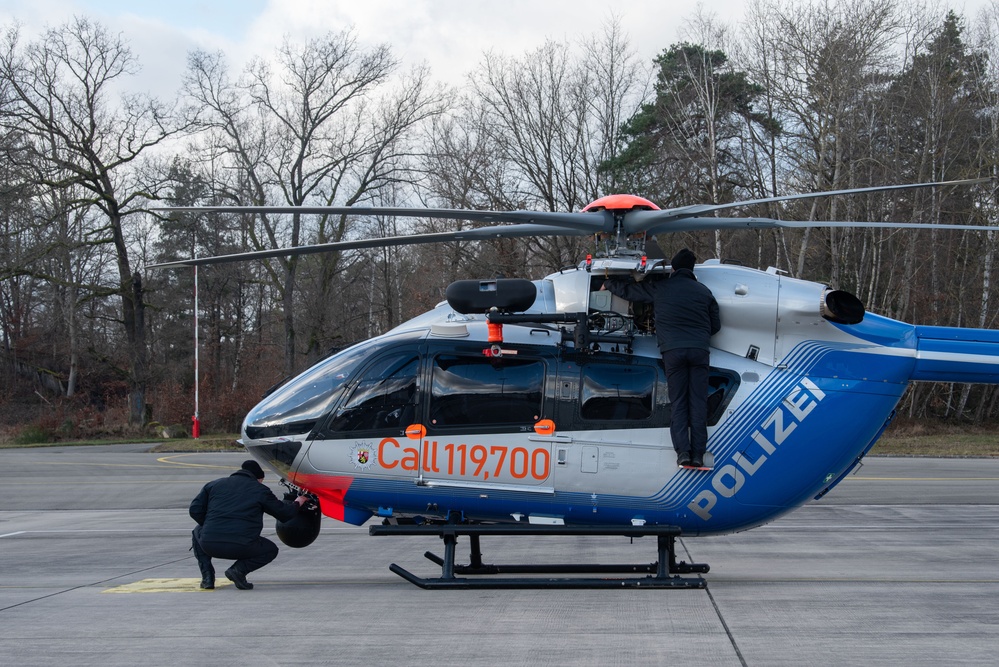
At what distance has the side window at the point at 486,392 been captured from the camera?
7.94 m

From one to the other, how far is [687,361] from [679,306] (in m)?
0.48

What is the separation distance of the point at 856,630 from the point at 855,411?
2.19 m

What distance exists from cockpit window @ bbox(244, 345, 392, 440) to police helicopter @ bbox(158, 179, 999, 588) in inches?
11.3

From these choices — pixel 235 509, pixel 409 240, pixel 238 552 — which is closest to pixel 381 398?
pixel 409 240

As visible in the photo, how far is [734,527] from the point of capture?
26.1 ft

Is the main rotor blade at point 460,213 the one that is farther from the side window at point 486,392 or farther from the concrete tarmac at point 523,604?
the concrete tarmac at point 523,604

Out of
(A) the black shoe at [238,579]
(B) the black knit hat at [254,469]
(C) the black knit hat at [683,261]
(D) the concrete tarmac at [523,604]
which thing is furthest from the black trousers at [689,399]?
(A) the black shoe at [238,579]

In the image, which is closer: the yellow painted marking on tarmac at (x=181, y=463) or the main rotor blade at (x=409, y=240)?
the main rotor blade at (x=409, y=240)

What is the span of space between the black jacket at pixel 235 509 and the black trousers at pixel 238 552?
0.15 ft

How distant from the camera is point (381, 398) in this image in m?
8.20

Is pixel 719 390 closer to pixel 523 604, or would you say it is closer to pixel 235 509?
pixel 523 604

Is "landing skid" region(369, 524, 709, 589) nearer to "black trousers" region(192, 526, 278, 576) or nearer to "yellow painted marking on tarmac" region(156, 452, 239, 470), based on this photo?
"black trousers" region(192, 526, 278, 576)

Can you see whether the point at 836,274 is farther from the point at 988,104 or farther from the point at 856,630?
the point at 856,630

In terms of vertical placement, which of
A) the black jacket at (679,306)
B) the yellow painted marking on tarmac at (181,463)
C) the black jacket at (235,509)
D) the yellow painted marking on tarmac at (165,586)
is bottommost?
the yellow painted marking on tarmac at (165,586)
